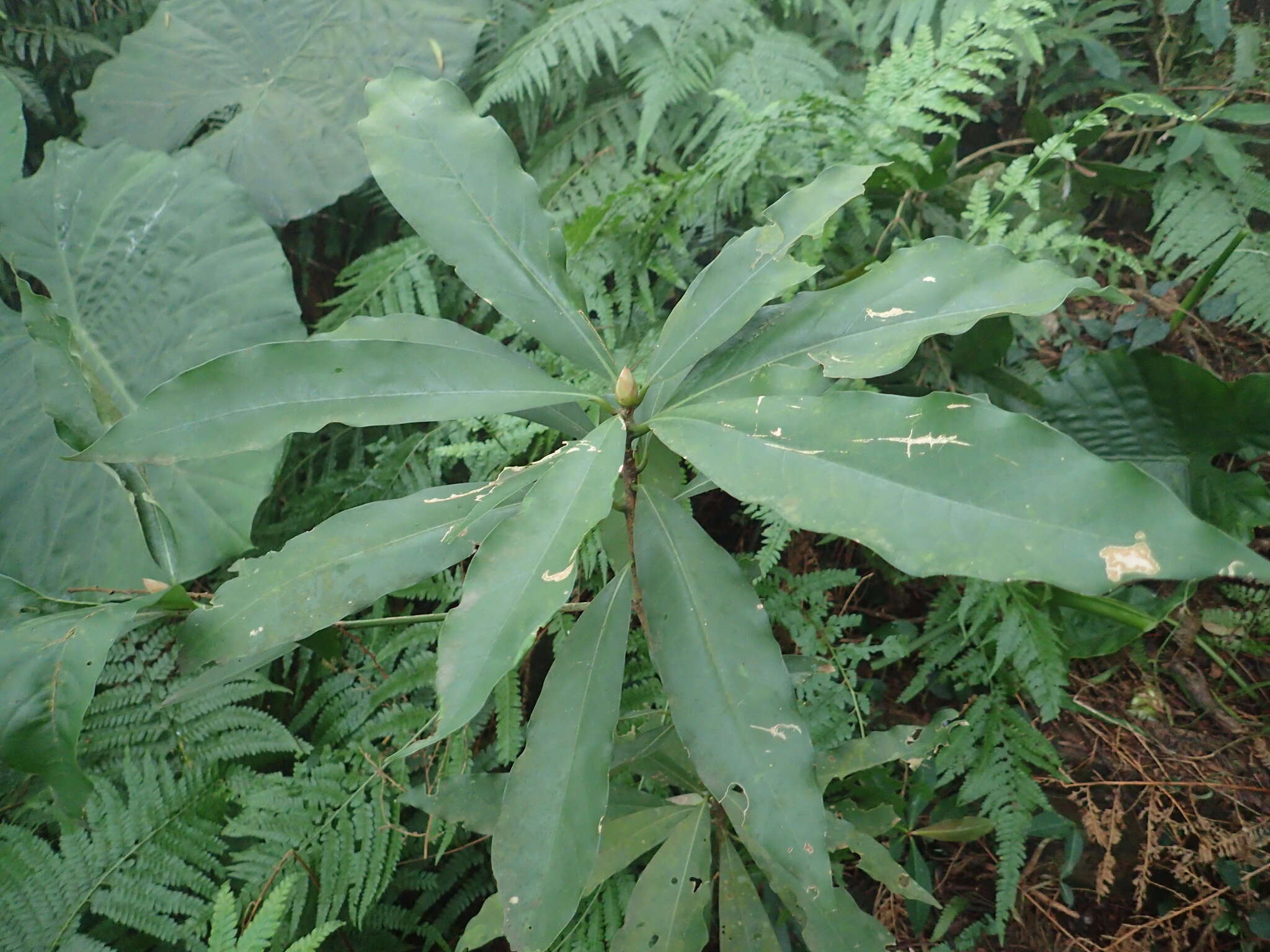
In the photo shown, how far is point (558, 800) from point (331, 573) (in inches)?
12.9

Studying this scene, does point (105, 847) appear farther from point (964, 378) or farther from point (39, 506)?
point (964, 378)

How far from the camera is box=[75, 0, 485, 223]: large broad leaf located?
71.5 inches

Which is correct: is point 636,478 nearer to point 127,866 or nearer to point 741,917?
point 741,917

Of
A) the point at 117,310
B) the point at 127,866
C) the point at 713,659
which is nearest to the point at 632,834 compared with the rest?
the point at 713,659

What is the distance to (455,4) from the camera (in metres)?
1.85

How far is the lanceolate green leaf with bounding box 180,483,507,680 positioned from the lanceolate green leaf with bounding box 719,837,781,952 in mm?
641

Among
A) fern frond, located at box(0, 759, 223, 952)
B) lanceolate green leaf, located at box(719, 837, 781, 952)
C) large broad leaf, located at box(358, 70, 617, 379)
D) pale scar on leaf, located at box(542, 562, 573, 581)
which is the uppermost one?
large broad leaf, located at box(358, 70, 617, 379)

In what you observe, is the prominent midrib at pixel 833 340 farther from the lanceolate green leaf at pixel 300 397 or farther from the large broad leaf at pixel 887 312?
the lanceolate green leaf at pixel 300 397

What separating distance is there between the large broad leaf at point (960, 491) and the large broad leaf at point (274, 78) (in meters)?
1.56

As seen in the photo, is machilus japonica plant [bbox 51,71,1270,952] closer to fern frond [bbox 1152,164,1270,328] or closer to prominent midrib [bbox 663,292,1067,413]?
prominent midrib [bbox 663,292,1067,413]

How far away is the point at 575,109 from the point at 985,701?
174 centimetres

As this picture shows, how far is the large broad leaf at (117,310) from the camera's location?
154cm

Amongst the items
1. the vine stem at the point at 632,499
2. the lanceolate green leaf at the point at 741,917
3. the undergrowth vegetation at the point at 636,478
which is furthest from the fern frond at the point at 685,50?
the lanceolate green leaf at the point at 741,917

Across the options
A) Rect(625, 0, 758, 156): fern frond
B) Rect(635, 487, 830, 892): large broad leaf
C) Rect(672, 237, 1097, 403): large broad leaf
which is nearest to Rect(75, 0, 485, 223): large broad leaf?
Rect(625, 0, 758, 156): fern frond
